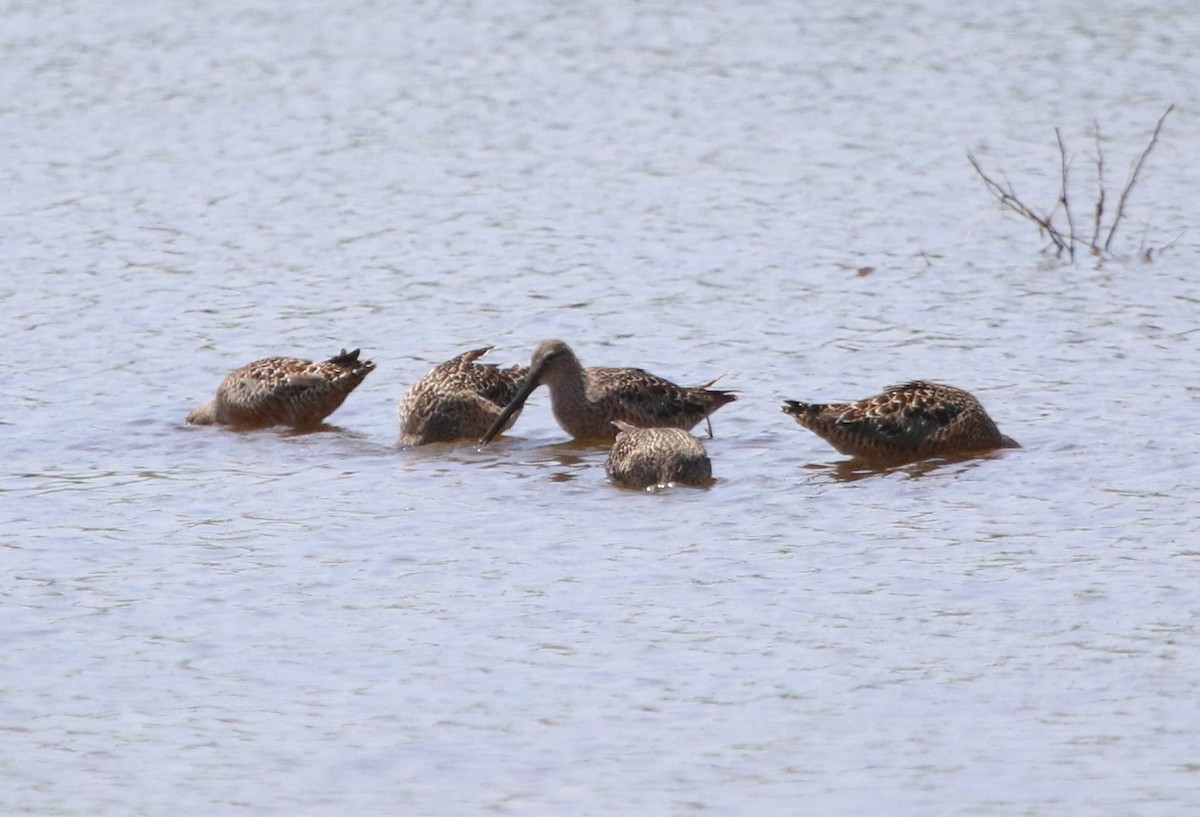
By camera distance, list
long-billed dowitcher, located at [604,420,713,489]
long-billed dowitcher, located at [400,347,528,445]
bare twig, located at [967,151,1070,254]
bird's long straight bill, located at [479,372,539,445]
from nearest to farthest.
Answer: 1. long-billed dowitcher, located at [604,420,713,489]
2. long-billed dowitcher, located at [400,347,528,445]
3. bird's long straight bill, located at [479,372,539,445]
4. bare twig, located at [967,151,1070,254]

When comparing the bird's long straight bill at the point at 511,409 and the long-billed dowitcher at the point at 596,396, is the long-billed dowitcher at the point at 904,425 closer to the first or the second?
the long-billed dowitcher at the point at 596,396

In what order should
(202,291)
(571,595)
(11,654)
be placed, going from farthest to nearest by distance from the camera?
(202,291) → (571,595) → (11,654)

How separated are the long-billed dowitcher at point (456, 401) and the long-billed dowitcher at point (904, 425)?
184 cm

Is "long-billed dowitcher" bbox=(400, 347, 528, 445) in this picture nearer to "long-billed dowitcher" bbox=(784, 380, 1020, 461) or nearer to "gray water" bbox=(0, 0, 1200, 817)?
"gray water" bbox=(0, 0, 1200, 817)

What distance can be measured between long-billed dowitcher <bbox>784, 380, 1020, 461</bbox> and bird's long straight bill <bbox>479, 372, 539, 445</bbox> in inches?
65.0

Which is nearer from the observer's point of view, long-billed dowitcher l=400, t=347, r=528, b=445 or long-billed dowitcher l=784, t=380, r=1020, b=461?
long-billed dowitcher l=784, t=380, r=1020, b=461

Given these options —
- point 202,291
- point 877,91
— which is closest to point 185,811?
point 202,291

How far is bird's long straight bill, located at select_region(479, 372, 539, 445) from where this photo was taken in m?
11.4

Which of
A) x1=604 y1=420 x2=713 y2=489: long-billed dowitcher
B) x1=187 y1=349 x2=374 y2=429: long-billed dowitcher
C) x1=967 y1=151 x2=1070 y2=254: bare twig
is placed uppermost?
x1=967 y1=151 x2=1070 y2=254: bare twig

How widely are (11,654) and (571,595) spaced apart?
6.70ft

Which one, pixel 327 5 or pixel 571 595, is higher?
pixel 327 5

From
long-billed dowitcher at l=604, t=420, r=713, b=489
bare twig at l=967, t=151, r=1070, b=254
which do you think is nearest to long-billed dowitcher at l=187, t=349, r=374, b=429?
long-billed dowitcher at l=604, t=420, r=713, b=489

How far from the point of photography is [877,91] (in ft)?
67.9

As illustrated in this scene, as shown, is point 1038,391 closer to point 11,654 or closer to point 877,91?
point 11,654
